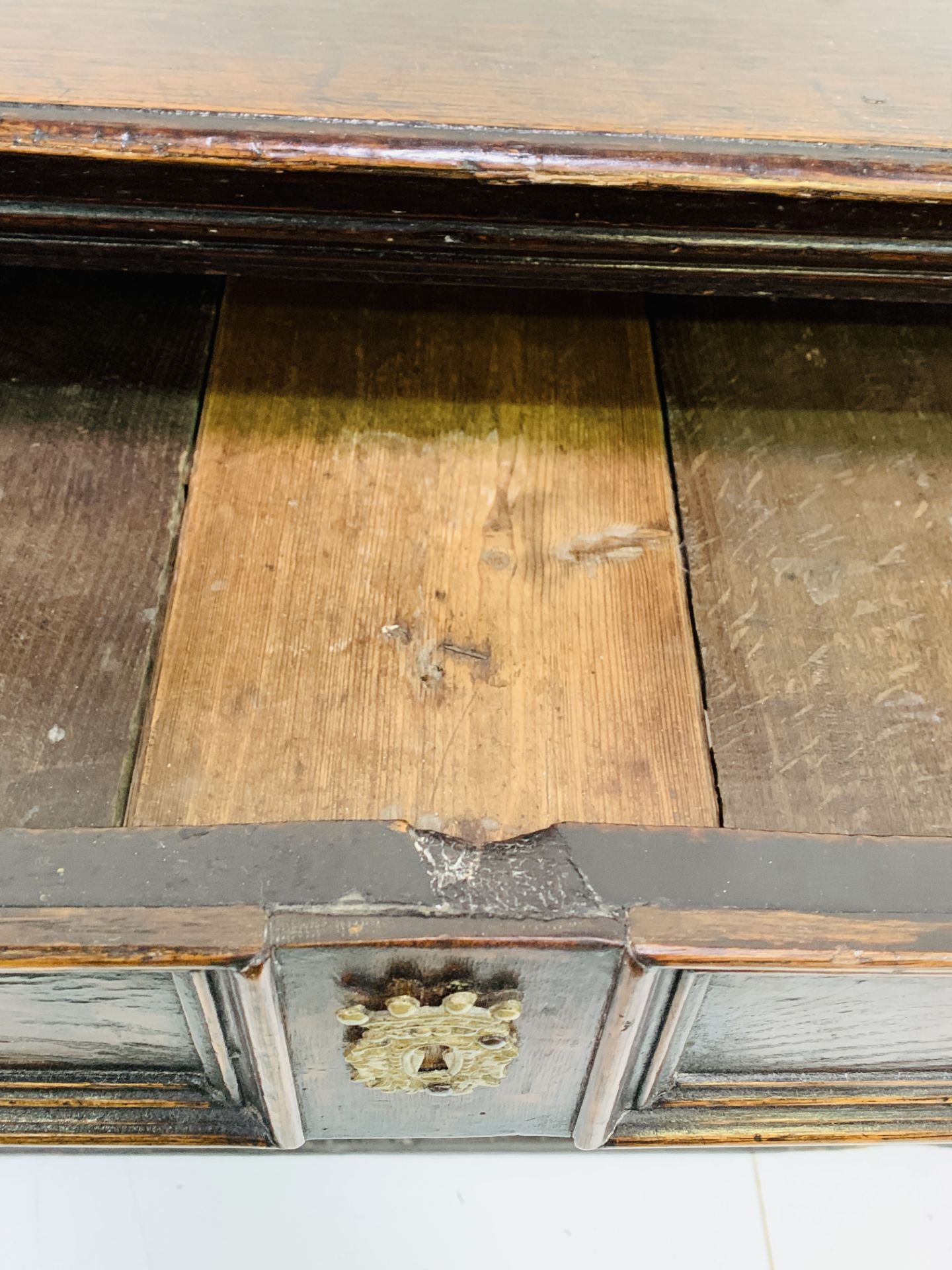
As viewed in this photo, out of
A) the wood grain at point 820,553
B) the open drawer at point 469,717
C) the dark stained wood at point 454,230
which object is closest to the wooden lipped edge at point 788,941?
the open drawer at point 469,717

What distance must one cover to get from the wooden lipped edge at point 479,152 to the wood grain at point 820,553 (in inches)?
9.2

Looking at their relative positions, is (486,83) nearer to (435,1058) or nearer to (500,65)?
(500,65)

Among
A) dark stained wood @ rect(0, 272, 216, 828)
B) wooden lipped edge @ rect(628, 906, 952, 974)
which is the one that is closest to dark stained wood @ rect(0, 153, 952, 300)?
dark stained wood @ rect(0, 272, 216, 828)

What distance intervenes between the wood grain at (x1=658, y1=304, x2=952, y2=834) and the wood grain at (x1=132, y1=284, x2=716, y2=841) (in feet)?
0.10

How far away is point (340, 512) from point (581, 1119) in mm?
427

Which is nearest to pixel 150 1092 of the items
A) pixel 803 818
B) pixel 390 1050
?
→ pixel 390 1050

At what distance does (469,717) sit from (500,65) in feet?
1.24

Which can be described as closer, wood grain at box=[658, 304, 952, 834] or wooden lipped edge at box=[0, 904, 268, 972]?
wooden lipped edge at box=[0, 904, 268, 972]

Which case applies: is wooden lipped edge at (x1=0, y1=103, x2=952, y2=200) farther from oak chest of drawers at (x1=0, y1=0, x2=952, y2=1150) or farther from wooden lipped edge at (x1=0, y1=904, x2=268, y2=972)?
wooden lipped edge at (x1=0, y1=904, x2=268, y2=972)

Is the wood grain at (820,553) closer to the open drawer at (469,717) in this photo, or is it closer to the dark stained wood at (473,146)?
the open drawer at (469,717)

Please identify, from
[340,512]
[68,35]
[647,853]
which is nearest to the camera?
[647,853]

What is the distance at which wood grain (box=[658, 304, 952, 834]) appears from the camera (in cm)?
63

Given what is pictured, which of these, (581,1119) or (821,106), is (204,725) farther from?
(821,106)

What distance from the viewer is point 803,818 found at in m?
0.61
